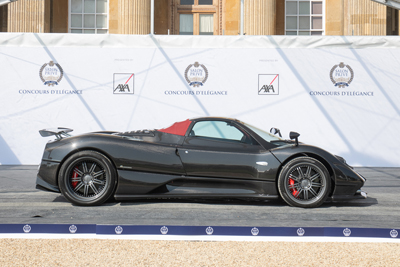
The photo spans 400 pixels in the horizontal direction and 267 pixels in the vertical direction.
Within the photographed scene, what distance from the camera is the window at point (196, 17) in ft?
56.7

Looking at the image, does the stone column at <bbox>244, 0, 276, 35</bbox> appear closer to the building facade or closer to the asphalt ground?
the building facade

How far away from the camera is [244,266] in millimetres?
3277

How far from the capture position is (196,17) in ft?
56.9

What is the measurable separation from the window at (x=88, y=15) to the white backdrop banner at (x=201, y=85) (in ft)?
25.3

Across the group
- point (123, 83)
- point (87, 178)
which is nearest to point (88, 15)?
point (123, 83)

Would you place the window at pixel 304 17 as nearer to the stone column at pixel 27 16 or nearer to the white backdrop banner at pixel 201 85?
the white backdrop banner at pixel 201 85

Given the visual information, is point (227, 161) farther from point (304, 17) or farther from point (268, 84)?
point (304, 17)

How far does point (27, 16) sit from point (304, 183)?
513 inches

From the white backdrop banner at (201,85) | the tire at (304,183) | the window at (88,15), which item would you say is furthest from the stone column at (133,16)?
the tire at (304,183)

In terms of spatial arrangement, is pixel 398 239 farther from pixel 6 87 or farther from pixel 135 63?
pixel 6 87

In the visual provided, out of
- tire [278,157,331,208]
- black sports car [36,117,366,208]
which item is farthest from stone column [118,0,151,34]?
tire [278,157,331,208]

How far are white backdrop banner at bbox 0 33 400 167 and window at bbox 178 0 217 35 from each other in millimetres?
8061

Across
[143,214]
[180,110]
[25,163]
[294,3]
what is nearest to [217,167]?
[143,214]

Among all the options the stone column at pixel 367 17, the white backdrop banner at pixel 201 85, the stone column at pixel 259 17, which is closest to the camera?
the white backdrop banner at pixel 201 85
